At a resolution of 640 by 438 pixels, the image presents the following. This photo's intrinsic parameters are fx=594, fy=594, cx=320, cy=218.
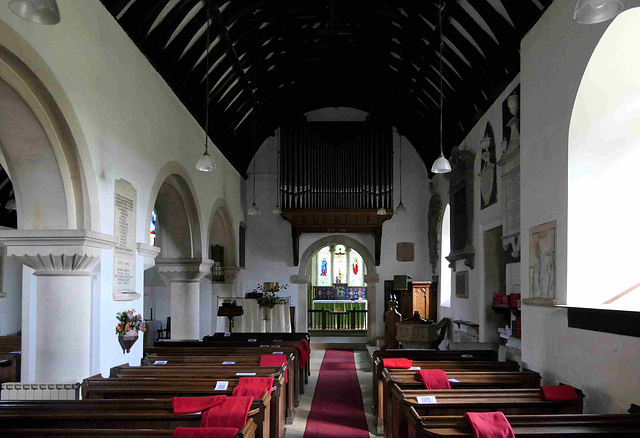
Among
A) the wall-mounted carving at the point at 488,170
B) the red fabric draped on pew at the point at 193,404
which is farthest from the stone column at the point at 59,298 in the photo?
the wall-mounted carving at the point at 488,170

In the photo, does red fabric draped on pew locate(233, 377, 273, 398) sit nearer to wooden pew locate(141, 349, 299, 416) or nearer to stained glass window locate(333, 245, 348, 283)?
wooden pew locate(141, 349, 299, 416)

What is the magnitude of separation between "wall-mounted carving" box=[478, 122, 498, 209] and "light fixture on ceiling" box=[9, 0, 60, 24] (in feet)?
20.9

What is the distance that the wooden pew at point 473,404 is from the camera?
3.97m

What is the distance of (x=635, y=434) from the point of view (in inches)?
132

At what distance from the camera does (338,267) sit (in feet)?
59.7

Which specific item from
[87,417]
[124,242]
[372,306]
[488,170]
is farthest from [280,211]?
[87,417]

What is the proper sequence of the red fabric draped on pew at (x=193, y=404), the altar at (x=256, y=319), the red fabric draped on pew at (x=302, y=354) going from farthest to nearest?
1. the altar at (x=256, y=319)
2. the red fabric draped on pew at (x=302, y=354)
3. the red fabric draped on pew at (x=193, y=404)

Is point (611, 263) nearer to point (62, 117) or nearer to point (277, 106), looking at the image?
point (62, 117)

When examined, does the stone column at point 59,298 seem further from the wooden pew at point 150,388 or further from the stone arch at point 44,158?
the wooden pew at point 150,388

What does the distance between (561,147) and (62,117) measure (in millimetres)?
4182

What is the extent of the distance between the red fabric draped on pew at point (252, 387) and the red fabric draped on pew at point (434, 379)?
4.23 ft

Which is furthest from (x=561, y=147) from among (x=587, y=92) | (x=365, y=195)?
(x=365, y=195)

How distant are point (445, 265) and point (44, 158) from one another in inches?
364

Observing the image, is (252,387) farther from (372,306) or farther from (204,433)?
(372,306)
